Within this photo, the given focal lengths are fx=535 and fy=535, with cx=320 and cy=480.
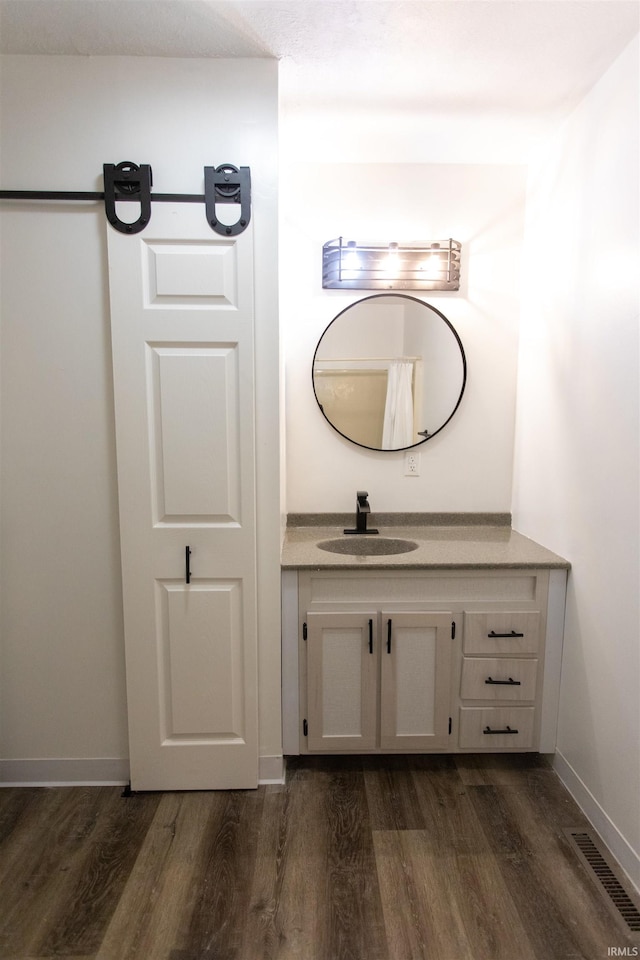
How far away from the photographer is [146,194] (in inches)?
68.1

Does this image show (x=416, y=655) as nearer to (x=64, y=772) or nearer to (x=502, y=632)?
(x=502, y=632)

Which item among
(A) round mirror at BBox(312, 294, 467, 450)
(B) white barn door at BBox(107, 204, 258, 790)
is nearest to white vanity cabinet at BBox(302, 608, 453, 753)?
(B) white barn door at BBox(107, 204, 258, 790)

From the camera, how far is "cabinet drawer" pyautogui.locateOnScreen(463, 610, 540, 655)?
79.0 inches

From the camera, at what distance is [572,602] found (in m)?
1.98

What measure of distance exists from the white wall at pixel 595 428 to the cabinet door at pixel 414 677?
46 centimetres

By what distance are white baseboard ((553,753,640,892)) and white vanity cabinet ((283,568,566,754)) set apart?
21 cm

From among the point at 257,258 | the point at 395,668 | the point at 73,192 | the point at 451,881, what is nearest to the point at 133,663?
the point at 395,668

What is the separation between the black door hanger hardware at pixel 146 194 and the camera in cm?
173

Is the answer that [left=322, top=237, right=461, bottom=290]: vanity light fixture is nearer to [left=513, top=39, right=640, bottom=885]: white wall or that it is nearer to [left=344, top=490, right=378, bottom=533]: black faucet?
[left=513, top=39, right=640, bottom=885]: white wall

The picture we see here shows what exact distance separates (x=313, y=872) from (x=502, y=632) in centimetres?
102

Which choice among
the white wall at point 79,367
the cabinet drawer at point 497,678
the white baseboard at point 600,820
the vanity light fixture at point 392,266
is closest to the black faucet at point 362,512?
the white wall at point 79,367

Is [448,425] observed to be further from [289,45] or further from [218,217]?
Result: [289,45]

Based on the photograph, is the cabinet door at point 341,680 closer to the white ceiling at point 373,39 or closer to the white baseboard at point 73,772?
the white baseboard at point 73,772

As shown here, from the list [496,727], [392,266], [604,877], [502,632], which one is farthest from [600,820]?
[392,266]
